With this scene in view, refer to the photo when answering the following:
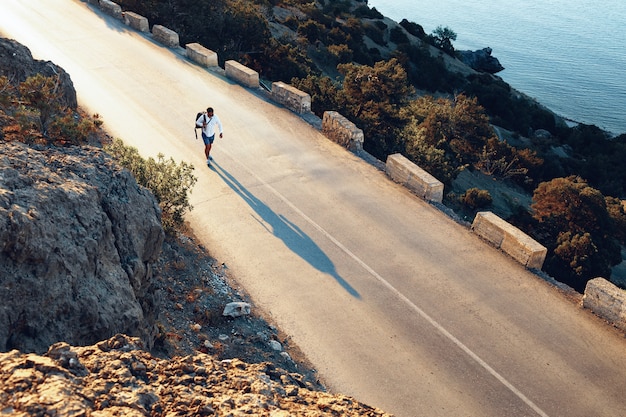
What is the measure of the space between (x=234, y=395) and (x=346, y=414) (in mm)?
923

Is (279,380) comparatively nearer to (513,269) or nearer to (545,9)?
(513,269)

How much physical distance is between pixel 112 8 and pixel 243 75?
909 cm

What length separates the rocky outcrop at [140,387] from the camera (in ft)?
11.8

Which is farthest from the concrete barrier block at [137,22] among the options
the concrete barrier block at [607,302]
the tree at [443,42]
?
the tree at [443,42]

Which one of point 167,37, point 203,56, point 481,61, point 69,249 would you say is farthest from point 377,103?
point 481,61

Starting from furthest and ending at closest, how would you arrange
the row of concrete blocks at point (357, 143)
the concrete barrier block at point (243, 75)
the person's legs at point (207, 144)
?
1. the concrete barrier block at point (243, 75)
2. the person's legs at point (207, 144)
3. the row of concrete blocks at point (357, 143)

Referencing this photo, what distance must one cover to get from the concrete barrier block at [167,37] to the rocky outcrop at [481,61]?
37.4 meters

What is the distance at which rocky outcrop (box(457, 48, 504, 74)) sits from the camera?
52219 millimetres

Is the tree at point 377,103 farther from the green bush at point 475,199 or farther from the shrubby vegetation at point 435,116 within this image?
the green bush at point 475,199

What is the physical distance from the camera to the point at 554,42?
6062 centimetres

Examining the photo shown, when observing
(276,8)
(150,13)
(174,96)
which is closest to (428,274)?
(174,96)

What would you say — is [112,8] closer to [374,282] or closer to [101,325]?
[374,282]

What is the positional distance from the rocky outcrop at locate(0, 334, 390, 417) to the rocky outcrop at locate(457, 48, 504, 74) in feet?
169

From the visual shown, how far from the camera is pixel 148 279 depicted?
22.5ft
